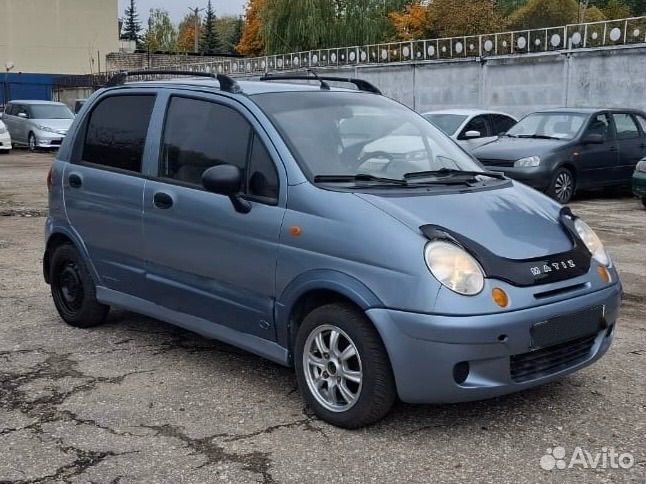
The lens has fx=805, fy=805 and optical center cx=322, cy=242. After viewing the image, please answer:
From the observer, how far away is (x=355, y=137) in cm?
467

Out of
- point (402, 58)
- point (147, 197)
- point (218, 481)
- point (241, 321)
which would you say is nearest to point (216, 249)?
point (241, 321)

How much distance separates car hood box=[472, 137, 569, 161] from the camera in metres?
12.8

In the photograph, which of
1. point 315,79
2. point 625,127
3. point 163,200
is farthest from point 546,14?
point 163,200

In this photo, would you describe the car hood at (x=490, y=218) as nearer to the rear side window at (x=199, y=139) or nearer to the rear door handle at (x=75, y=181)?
the rear side window at (x=199, y=139)

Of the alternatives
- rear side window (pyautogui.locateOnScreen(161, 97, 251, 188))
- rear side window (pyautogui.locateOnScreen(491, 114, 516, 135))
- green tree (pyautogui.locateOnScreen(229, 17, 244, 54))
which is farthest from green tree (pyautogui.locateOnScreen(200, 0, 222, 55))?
rear side window (pyautogui.locateOnScreen(161, 97, 251, 188))

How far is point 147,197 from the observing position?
16.5 ft

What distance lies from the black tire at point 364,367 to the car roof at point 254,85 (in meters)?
1.53

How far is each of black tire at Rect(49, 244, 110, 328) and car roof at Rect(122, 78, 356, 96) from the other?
4.50ft

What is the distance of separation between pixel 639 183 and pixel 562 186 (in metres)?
1.30

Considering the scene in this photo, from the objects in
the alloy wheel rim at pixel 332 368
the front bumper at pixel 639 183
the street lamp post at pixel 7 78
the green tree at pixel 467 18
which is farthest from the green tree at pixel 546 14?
the alloy wheel rim at pixel 332 368

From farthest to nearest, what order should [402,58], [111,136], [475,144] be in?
[402,58], [475,144], [111,136]

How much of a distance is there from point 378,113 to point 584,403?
2112mm

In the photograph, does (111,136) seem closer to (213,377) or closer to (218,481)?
(213,377)

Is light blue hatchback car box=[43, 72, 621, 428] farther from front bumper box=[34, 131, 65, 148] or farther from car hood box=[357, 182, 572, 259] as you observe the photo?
front bumper box=[34, 131, 65, 148]
